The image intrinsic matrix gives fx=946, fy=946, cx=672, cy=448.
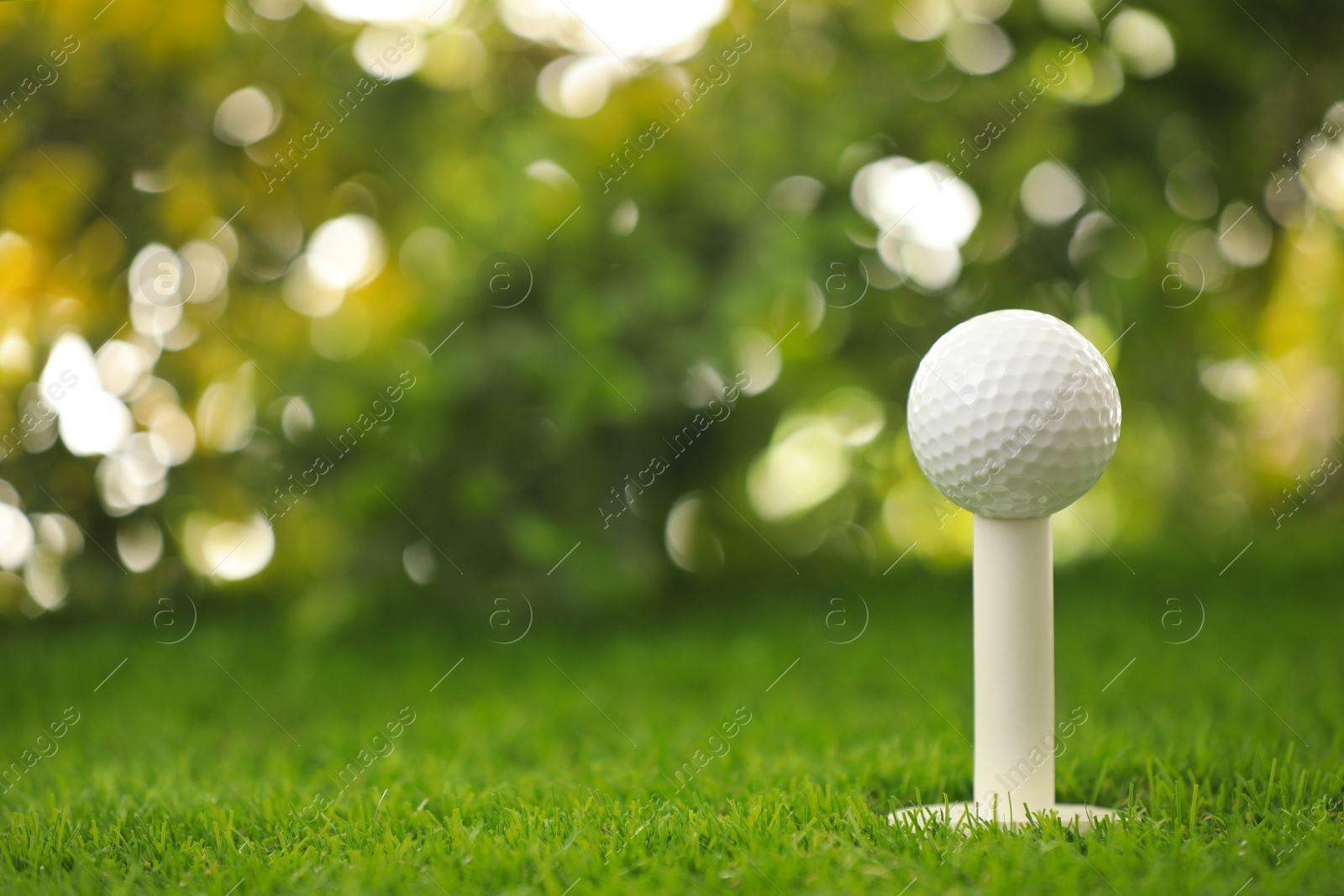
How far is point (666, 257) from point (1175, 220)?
1777mm

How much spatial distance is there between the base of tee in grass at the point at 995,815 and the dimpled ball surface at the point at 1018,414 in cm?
56

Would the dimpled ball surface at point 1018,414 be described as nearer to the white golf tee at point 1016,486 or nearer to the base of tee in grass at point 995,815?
the white golf tee at point 1016,486

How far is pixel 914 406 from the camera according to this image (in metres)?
1.91

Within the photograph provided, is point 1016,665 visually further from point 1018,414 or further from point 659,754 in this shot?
point 659,754

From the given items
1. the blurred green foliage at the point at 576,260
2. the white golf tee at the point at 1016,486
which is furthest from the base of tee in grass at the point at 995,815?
the blurred green foliage at the point at 576,260

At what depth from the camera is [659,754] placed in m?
2.41

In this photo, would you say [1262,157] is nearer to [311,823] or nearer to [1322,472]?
[1322,472]

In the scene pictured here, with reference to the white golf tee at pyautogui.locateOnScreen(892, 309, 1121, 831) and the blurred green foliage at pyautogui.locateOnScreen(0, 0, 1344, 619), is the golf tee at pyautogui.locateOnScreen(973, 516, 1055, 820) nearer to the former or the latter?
the white golf tee at pyautogui.locateOnScreen(892, 309, 1121, 831)

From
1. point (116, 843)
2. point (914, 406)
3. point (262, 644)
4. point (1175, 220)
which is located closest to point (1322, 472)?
point (1175, 220)

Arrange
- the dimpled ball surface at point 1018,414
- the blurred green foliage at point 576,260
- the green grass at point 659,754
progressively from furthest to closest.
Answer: the blurred green foliage at point 576,260
the dimpled ball surface at point 1018,414
the green grass at point 659,754

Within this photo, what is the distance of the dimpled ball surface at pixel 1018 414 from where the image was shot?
68.6 inches

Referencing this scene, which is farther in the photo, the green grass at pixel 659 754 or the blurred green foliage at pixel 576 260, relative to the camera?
the blurred green foliage at pixel 576 260

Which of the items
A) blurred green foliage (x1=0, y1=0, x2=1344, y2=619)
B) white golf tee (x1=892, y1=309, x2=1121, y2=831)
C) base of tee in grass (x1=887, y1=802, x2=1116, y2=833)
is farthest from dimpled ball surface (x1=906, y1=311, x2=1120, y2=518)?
blurred green foliage (x1=0, y1=0, x2=1344, y2=619)

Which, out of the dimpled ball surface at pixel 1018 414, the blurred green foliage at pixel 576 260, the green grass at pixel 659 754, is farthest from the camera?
the blurred green foliage at pixel 576 260
